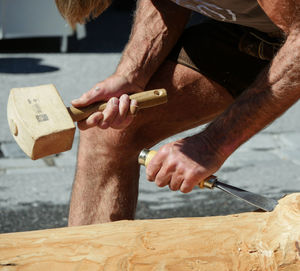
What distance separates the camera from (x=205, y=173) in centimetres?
176

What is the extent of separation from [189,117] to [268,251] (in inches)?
32.3

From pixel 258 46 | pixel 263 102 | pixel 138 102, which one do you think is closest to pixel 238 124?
pixel 263 102

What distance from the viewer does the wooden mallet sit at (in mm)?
1530

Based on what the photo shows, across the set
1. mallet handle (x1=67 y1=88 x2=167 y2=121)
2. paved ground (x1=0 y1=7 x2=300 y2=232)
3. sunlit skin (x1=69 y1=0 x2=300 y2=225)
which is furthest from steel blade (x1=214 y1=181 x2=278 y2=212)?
paved ground (x1=0 y1=7 x2=300 y2=232)

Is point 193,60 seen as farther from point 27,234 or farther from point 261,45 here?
point 27,234

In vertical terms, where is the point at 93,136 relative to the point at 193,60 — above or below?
below

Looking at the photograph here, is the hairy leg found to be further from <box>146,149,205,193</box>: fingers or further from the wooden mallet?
the wooden mallet

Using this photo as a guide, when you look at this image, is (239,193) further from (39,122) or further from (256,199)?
(39,122)

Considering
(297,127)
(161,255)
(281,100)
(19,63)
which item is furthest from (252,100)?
(19,63)

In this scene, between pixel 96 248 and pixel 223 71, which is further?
pixel 223 71

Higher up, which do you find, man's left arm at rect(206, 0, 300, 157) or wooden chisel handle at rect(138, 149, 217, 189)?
man's left arm at rect(206, 0, 300, 157)

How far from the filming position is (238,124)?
1.77 metres

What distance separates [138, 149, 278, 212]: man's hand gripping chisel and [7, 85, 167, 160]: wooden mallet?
28 cm

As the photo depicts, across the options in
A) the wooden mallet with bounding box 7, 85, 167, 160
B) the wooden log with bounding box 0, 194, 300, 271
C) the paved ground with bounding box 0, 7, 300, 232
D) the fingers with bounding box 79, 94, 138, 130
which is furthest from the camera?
the paved ground with bounding box 0, 7, 300, 232
